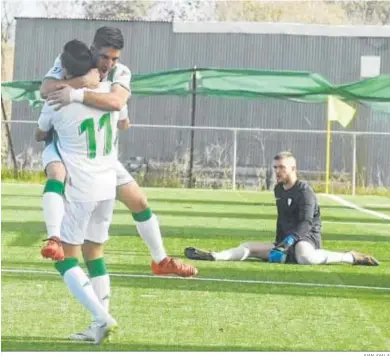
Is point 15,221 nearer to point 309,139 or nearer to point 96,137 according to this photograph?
point 96,137

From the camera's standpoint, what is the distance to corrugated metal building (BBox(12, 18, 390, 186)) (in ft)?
107

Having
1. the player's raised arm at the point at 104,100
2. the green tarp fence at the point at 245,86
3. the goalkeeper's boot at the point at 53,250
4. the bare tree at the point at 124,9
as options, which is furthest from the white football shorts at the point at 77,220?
the bare tree at the point at 124,9

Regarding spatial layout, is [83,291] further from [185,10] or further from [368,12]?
[368,12]

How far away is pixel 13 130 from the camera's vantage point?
3173 centimetres

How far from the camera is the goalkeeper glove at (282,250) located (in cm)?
1208

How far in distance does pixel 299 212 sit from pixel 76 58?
4.40 metres

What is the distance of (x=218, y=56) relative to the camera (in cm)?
3372

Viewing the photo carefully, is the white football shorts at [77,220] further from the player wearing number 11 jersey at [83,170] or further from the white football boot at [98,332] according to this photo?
the white football boot at [98,332]

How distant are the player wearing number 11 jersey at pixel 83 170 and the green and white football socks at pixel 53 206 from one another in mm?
97

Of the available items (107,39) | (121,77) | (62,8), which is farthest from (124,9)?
(107,39)

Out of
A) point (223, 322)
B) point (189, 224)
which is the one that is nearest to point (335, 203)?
point (189, 224)

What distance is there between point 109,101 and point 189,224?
912cm

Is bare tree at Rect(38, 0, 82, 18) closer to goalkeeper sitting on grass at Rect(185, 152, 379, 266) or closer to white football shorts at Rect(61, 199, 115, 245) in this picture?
goalkeeper sitting on grass at Rect(185, 152, 379, 266)

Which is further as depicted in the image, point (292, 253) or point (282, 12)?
point (282, 12)
